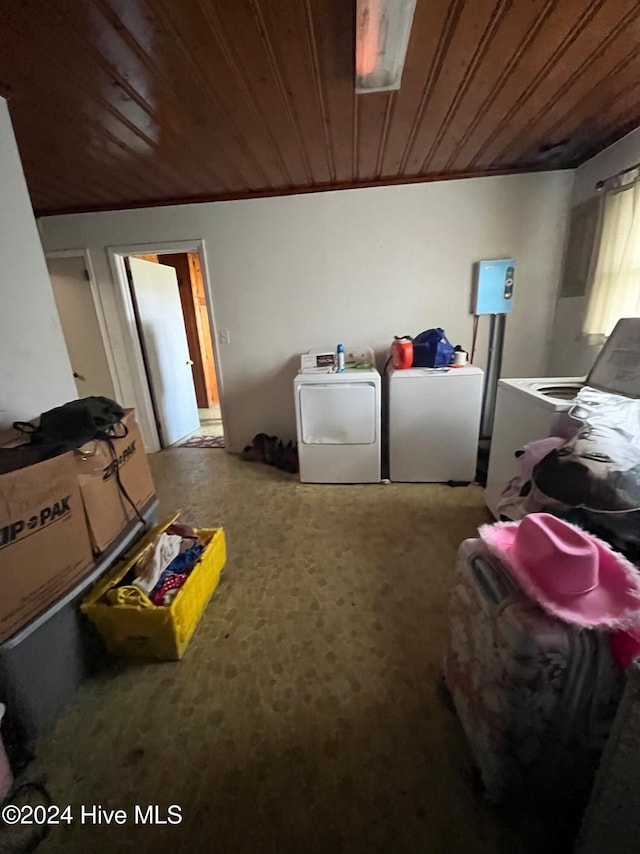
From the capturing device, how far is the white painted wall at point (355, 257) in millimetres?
2822

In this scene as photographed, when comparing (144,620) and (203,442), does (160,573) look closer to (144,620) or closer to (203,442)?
(144,620)

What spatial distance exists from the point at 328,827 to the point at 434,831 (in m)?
0.27

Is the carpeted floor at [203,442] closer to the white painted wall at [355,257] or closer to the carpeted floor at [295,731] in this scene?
the white painted wall at [355,257]

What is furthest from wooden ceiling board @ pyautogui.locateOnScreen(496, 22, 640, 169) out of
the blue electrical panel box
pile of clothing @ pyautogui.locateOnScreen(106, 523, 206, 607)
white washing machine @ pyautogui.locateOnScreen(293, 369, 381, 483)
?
pile of clothing @ pyautogui.locateOnScreen(106, 523, 206, 607)

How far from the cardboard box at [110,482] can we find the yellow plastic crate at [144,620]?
0.16 m

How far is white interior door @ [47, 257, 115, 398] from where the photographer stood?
10.7ft

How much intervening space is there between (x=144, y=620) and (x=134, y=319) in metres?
2.95

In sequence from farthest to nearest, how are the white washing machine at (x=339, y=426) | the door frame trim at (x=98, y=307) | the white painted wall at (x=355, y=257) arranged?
1. the door frame trim at (x=98, y=307)
2. the white painted wall at (x=355, y=257)
3. the white washing machine at (x=339, y=426)

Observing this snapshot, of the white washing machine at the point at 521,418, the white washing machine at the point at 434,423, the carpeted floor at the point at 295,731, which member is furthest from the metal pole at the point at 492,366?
the carpeted floor at the point at 295,731

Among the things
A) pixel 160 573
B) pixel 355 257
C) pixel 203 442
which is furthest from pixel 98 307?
pixel 160 573

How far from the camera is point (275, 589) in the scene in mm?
1731

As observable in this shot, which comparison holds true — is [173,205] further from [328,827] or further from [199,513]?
[328,827]

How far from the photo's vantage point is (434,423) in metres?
2.59

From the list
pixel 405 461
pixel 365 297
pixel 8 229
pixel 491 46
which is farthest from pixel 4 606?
pixel 365 297
